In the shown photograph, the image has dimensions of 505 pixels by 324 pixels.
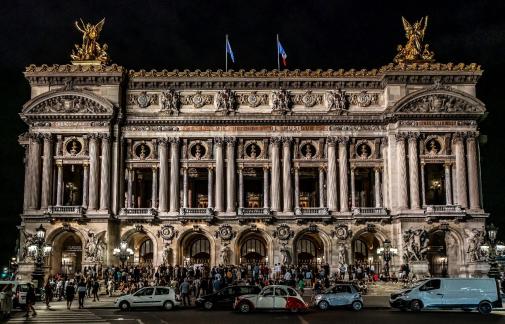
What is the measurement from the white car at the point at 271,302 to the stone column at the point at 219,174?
2865cm

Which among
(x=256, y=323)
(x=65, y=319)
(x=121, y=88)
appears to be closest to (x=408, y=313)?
(x=256, y=323)

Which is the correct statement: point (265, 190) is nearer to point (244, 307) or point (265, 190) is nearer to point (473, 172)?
point (473, 172)

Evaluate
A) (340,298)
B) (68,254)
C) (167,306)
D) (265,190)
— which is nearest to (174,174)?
Result: (265,190)

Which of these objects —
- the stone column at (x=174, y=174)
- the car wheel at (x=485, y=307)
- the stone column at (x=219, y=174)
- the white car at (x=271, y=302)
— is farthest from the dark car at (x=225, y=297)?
the stone column at (x=174, y=174)

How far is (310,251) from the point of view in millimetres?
70938

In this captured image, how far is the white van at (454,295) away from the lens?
39.0 meters

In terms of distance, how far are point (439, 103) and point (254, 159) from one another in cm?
1887

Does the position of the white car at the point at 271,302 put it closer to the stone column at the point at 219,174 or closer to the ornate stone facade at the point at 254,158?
Result: the ornate stone facade at the point at 254,158

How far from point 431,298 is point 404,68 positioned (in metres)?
34.0

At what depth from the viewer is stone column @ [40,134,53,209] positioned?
6619 cm

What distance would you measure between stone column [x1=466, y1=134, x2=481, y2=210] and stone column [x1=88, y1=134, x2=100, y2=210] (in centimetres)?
3570

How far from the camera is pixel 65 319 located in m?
35.5

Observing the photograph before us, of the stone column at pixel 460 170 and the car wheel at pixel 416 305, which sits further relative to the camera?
the stone column at pixel 460 170

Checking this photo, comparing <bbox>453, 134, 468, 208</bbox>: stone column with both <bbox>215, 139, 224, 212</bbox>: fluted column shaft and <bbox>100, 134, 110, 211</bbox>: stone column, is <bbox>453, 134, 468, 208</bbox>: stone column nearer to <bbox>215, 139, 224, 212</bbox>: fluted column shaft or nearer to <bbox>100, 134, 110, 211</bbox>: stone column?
<bbox>215, 139, 224, 212</bbox>: fluted column shaft
